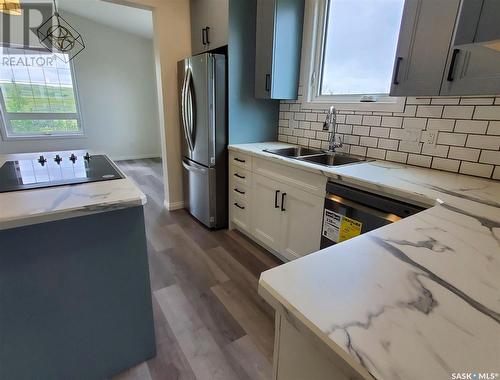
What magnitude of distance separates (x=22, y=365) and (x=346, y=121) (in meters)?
2.42

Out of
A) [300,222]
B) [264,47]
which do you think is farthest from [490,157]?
[264,47]

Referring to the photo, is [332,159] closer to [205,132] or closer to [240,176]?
[240,176]

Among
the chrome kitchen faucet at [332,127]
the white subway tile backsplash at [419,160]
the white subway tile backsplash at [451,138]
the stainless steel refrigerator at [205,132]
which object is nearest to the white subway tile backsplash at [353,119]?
the chrome kitchen faucet at [332,127]

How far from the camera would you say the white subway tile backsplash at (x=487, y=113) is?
143 centimetres

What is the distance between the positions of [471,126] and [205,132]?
200cm

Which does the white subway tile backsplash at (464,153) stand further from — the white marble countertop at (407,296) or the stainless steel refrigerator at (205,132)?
the stainless steel refrigerator at (205,132)

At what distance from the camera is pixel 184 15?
2.87 metres

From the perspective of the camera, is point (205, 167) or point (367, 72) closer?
point (367, 72)

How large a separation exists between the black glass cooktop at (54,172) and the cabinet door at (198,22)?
1706mm

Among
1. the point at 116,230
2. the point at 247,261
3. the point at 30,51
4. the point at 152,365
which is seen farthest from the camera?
the point at 30,51

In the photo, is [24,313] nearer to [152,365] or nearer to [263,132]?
[152,365]

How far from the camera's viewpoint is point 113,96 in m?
5.86

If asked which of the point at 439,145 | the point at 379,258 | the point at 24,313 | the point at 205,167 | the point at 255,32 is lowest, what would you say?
the point at 24,313

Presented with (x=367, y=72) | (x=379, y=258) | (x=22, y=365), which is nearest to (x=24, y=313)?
(x=22, y=365)
